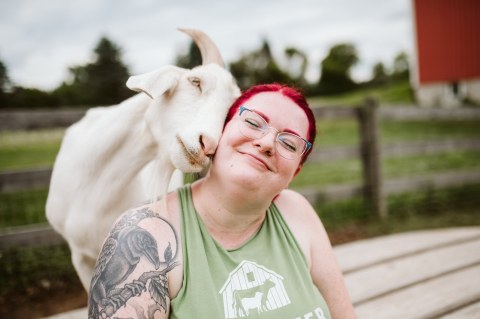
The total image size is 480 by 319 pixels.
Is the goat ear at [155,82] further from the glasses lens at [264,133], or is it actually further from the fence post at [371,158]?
the fence post at [371,158]

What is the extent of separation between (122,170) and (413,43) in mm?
16110

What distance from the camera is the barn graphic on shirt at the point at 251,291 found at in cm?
114

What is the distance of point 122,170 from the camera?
78.5 inches

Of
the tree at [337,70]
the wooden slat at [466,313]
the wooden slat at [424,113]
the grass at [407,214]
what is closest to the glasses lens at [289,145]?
the wooden slat at [466,313]

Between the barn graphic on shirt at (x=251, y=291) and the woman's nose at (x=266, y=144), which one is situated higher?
the woman's nose at (x=266, y=144)

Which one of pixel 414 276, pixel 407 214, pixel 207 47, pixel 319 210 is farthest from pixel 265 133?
pixel 407 214

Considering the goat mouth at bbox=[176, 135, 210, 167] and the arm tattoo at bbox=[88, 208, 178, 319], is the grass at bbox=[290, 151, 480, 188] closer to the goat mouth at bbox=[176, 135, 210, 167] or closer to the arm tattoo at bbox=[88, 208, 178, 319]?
the goat mouth at bbox=[176, 135, 210, 167]

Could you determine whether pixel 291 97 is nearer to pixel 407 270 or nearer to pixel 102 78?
pixel 407 270

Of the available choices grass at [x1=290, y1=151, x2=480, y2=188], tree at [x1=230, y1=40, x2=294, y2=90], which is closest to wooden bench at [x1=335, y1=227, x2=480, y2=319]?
grass at [x1=290, y1=151, x2=480, y2=188]

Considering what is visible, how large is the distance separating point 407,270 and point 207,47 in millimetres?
1616

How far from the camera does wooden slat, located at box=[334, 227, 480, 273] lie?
254 centimetres

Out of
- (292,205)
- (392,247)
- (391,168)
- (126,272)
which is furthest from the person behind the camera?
(391,168)

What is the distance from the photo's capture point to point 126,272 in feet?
3.64

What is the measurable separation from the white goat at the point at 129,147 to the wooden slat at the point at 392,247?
1.30 metres
